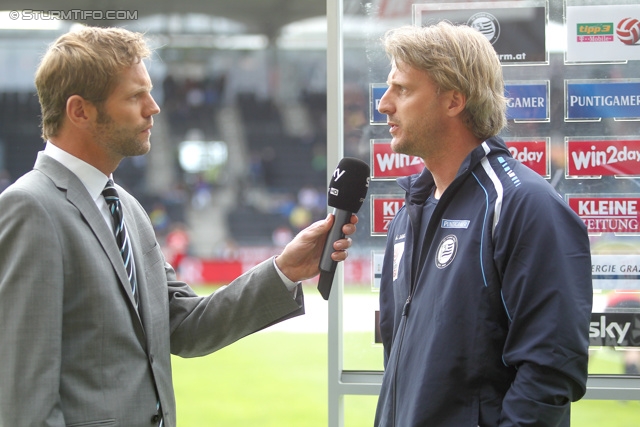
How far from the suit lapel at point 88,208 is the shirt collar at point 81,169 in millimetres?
25

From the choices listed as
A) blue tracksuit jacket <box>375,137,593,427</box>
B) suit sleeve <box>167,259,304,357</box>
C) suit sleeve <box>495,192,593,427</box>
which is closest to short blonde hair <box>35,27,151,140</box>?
suit sleeve <box>167,259,304,357</box>

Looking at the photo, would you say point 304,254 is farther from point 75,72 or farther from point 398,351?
point 75,72

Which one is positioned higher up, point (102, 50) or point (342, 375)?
point (102, 50)

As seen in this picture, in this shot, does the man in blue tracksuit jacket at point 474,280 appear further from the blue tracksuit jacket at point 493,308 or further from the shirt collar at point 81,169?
the shirt collar at point 81,169

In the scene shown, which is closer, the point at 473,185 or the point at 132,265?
the point at 473,185

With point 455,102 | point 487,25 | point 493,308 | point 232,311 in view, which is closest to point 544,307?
point 493,308

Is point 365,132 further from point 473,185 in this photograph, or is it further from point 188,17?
point 188,17

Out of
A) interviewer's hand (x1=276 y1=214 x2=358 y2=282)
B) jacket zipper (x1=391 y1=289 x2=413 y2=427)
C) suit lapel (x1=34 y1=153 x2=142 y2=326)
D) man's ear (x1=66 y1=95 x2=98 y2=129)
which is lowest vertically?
jacket zipper (x1=391 y1=289 x2=413 y2=427)

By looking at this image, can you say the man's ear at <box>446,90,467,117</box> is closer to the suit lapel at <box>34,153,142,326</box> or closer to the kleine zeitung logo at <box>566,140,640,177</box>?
the suit lapel at <box>34,153,142,326</box>

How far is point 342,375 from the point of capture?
270cm

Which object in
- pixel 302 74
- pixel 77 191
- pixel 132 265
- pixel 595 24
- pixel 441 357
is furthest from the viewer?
pixel 302 74

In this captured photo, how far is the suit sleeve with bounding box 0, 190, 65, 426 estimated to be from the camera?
150 cm

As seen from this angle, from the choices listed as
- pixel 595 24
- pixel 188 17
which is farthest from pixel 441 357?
pixel 188 17

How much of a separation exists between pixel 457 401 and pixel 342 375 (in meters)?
1.18
